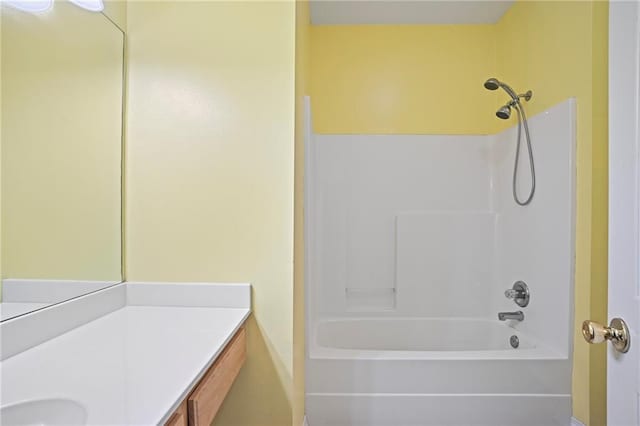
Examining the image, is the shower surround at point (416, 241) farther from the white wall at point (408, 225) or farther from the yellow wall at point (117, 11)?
the yellow wall at point (117, 11)

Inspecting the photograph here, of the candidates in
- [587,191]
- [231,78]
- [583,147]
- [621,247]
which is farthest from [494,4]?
[621,247]

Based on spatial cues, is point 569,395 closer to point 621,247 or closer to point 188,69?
point 621,247

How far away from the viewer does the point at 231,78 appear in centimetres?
144

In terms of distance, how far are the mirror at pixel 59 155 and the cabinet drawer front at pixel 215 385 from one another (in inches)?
20.1

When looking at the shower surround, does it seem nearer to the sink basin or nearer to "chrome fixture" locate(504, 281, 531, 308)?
"chrome fixture" locate(504, 281, 531, 308)

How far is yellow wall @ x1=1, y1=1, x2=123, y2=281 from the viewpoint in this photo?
1.00m

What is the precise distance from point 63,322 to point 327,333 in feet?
5.51

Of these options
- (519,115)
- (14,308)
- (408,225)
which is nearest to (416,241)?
(408,225)

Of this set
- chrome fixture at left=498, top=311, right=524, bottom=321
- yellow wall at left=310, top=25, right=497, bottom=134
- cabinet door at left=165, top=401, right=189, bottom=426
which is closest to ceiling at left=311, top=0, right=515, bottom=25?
yellow wall at left=310, top=25, right=497, bottom=134

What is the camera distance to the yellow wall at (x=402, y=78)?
107 inches

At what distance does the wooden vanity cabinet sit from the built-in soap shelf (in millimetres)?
1426

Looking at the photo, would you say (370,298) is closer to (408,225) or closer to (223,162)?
(408,225)

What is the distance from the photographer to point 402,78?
2.74 m

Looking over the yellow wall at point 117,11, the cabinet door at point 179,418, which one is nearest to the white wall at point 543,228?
the cabinet door at point 179,418
